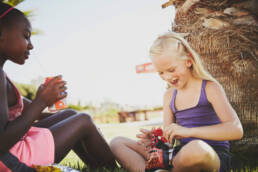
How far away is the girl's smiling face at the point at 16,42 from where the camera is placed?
1.70m

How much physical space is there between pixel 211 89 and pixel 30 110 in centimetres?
148

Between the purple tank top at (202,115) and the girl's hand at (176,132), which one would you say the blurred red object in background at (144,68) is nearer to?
the purple tank top at (202,115)

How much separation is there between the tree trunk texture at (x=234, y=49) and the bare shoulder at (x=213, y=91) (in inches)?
28.2

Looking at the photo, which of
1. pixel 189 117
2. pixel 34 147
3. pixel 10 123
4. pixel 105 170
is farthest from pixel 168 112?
pixel 10 123

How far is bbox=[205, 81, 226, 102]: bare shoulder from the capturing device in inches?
78.7

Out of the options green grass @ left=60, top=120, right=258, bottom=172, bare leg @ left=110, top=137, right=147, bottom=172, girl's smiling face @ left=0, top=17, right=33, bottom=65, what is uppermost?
girl's smiling face @ left=0, top=17, right=33, bottom=65

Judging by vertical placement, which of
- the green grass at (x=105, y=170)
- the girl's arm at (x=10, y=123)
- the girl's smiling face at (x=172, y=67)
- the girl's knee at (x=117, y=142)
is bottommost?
the green grass at (x=105, y=170)

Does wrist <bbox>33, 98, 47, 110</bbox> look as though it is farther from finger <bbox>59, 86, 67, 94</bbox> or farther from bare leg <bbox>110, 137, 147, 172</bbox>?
bare leg <bbox>110, 137, 147, 172</bbox>

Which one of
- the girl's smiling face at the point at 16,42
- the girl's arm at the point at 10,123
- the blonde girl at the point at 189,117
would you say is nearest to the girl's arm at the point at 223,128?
the blonde girl at the point at 189,117

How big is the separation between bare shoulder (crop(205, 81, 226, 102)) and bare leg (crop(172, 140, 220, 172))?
1.49 ft

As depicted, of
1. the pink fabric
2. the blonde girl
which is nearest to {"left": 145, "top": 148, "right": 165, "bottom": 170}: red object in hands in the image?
the blonde girl

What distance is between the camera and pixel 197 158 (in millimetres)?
1745

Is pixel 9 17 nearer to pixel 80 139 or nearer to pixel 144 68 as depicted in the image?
pixel 80 139

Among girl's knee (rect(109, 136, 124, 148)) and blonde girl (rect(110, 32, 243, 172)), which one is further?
girl's knee (rect(109, 136, 124, 148))
